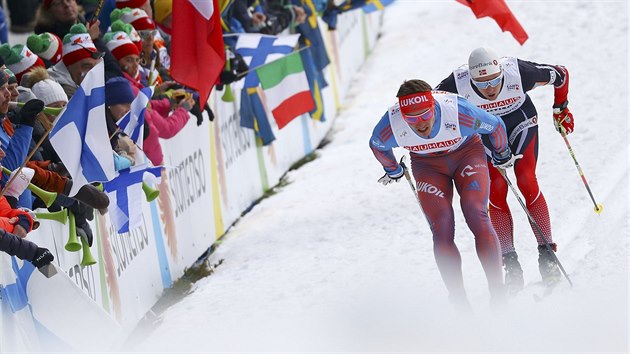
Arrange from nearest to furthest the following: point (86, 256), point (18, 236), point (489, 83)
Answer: point (18, 236) → point (86, 256) → point (489, 83)

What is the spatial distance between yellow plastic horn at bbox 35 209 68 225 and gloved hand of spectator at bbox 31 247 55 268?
0.51 m

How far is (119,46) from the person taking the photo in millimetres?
8273

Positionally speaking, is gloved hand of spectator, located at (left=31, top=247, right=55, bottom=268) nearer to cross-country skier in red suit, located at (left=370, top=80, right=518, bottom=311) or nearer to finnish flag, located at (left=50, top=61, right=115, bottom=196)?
finnish flag, located at (left=50, top=61, right=115, bottom=196)

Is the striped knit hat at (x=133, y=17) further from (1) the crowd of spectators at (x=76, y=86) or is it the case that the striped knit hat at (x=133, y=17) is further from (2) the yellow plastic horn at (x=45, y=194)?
(2) the yellow plastic horn at (x=45, y=194)

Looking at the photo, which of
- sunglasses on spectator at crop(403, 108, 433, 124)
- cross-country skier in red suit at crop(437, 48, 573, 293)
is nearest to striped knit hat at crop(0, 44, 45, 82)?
sunglasses on spectator at crop(403, 108, 433, 124)

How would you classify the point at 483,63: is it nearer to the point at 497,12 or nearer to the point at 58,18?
the point at 497,12

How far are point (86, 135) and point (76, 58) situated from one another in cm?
158

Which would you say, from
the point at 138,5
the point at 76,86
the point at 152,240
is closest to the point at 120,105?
the point at 76,86

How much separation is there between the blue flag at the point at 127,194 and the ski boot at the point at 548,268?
2893 millimetres

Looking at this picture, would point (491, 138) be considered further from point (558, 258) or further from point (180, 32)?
point (180, 32)

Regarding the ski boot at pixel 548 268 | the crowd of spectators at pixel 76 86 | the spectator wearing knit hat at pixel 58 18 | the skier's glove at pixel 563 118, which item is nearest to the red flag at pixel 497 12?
the skier's glove at pixel 563 118

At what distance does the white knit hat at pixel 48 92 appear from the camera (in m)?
6.96

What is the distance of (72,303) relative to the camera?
6.47 metres

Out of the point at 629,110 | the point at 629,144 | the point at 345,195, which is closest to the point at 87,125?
the point at 345,195
